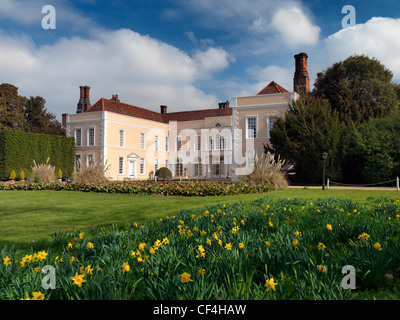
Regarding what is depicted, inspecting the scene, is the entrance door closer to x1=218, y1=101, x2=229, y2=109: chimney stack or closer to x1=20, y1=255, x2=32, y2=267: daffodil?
x1=218, y1=101, x2=229, y2=109: chimney stack

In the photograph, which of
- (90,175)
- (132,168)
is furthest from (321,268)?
(132,168)

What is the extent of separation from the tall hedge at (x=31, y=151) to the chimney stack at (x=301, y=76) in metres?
24.4

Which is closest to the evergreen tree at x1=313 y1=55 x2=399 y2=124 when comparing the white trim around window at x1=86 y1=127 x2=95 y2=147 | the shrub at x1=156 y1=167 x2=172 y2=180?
the shrub at x1=156 y1=167 x2=172 y2=180

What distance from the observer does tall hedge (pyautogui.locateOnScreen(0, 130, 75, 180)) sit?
25.3m

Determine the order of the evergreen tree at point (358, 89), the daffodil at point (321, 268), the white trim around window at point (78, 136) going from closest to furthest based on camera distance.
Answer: the daffodil at point (321, 268) < the evergreen tree at point (358, 89) < the white trim around window at point (78, 136)

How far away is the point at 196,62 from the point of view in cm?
509

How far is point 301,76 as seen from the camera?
2905 centimetres

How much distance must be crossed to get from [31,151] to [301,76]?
88.3ft

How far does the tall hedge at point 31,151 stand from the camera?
25.3 meters

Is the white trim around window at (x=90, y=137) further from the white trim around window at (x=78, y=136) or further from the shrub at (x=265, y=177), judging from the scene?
the shrub at (x=265, y=177)

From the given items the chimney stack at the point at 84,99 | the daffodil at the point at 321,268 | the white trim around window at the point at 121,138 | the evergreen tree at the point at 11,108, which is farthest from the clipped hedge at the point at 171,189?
the evergreen tree at the point at 11,108

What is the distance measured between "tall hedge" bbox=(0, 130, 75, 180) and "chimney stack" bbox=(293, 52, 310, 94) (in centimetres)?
2438

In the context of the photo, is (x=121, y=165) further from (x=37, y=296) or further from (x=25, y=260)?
(x=37, y=296)
